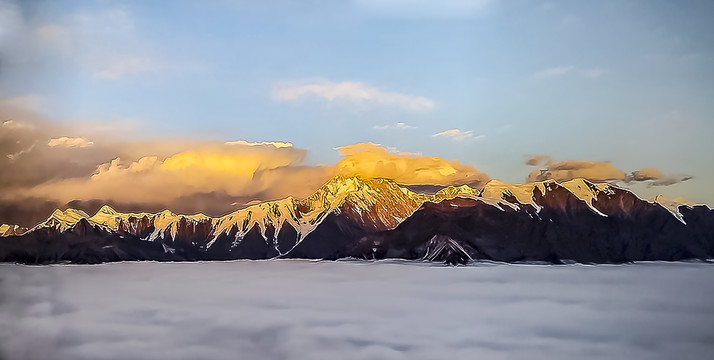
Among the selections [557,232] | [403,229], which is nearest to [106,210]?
[403,229]

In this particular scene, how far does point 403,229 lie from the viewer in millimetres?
6371

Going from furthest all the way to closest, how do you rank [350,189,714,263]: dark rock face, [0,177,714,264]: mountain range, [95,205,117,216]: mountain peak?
[95,205,117,216]: mountain peak
[0,177,714,264]: mountain range
[350,189,714,263]: dark rock face

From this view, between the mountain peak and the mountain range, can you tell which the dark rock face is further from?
the mountain peak

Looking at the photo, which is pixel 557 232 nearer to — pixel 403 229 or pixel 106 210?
pixel 403 229

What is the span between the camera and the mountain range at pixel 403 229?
5867 millimetres

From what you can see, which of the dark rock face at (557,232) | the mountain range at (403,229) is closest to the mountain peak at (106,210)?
the mountain range at (403,229)

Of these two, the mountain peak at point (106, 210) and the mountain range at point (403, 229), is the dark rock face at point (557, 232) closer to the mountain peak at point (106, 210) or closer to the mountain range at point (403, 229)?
the mountain range at point (403, 229)

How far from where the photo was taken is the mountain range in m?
5.87

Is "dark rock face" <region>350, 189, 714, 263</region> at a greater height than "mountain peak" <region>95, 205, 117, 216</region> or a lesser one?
lesser

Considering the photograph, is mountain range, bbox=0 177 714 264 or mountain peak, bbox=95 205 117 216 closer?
mountain range, bbox=0 177 714 264

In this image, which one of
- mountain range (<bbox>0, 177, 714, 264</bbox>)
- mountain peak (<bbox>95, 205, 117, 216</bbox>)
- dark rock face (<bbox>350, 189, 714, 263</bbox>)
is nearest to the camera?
dark rock face (<bbox>350, 189, 714, 263</bbox>)

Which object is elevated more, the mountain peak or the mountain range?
the mountain peak

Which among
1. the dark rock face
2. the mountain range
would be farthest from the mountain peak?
the dark rock face

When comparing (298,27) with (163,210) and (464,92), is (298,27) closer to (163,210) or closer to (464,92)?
(464,92)
